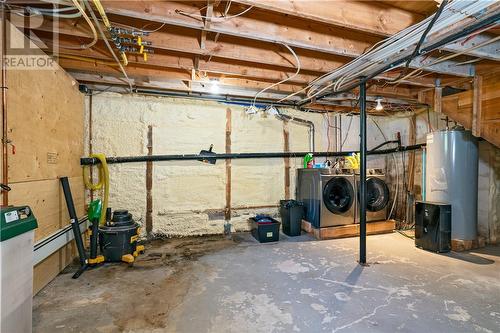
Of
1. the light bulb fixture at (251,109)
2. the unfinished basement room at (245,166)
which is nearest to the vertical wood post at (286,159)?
the unfinished basement room at (245,166)

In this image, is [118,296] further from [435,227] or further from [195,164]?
[435,227]

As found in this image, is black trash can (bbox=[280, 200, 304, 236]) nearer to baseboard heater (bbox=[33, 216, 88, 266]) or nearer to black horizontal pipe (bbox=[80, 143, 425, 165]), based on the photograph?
black horizontal pipe (bbox=[80, 143, 425, 165])

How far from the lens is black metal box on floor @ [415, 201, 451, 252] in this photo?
3.07m

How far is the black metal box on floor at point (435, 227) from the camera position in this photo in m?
3.07

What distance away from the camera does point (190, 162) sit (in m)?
3.89

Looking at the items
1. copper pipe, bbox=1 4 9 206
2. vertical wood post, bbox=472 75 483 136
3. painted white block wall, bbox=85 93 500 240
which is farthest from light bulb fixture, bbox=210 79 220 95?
vertical wood post, bbox=472 75 483 136

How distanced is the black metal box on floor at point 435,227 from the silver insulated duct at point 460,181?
21 cm

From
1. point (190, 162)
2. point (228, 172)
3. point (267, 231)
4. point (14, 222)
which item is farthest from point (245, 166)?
point (14, 222)

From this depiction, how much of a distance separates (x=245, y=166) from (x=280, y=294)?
2.38m

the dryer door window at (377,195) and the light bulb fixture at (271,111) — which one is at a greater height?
the light bulb fixture at (271,111)

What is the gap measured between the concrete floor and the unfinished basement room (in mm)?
20

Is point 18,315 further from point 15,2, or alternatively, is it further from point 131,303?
point 15,2

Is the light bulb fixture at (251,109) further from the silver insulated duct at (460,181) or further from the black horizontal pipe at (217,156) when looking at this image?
the silver insulated duct at (460,181)

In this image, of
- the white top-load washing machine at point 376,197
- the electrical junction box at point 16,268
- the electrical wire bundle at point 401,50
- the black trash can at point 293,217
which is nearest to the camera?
the electrical junction box at point 16,268
